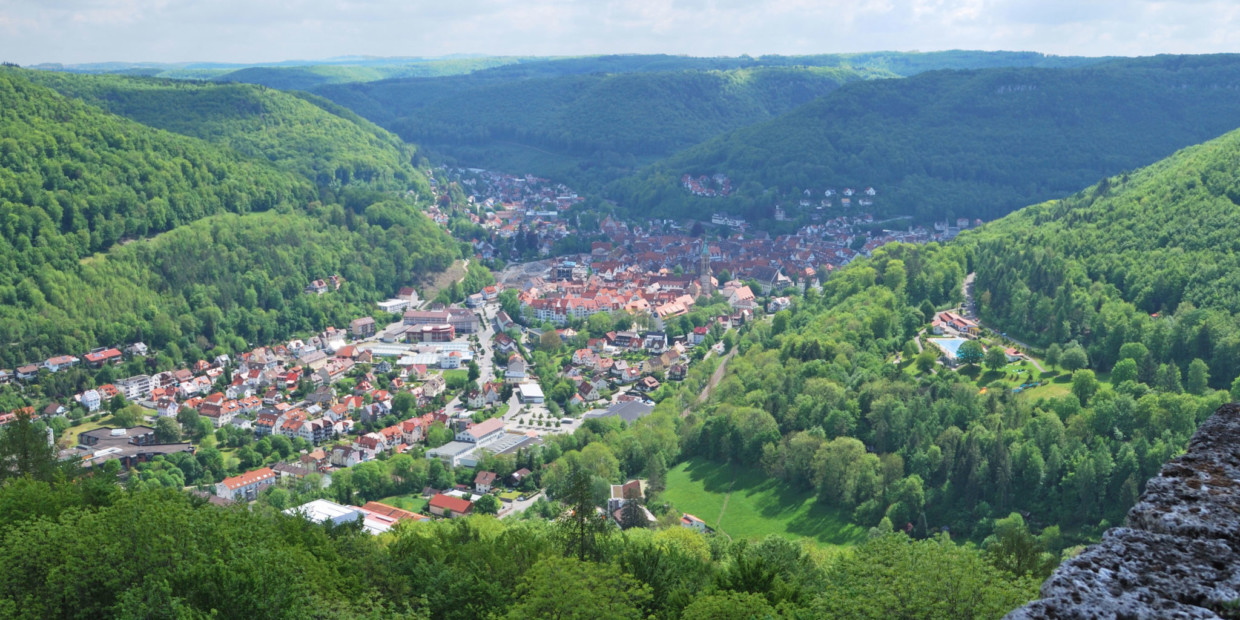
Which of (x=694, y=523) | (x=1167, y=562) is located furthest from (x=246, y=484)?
(x=1167, y=562)

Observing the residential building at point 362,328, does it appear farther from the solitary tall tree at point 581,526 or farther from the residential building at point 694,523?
the solitary tall tree at point 581,526

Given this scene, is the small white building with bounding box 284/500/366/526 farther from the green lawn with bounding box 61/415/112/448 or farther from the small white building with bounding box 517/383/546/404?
the small white building with bounding box 517/383/546/404

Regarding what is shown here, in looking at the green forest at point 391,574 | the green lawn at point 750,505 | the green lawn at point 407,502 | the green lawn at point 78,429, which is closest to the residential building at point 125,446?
the green lawn at point 78,429

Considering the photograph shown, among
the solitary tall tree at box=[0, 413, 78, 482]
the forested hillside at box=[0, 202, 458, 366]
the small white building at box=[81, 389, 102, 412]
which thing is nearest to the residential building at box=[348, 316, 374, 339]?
the forested hillside at box=[0, 202, 458, 366]

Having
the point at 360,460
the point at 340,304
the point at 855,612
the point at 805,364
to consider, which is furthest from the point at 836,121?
the point at 855,612

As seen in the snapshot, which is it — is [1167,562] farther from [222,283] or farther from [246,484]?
[222,283]
